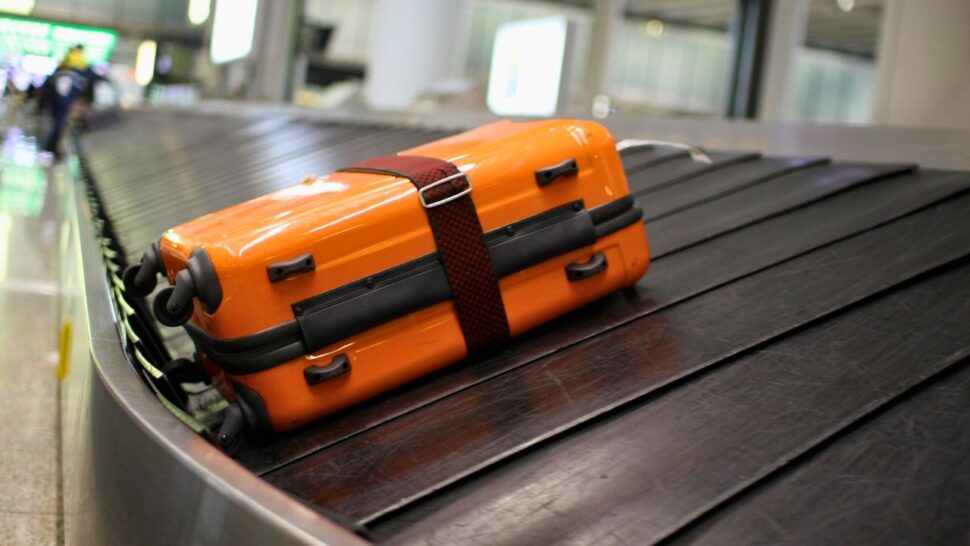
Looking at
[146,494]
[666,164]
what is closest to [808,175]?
[666,164]

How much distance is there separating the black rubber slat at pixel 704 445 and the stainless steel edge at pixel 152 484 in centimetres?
26

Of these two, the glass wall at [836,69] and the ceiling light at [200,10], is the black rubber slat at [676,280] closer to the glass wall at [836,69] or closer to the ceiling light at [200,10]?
the ceiling light at [200,10]

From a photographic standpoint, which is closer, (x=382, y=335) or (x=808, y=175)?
(x=382, y=335)

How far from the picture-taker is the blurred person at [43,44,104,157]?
40.2 feet

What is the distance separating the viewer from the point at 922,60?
17.3 ft

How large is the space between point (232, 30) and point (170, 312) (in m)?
15.2

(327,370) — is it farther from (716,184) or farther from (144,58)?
(144,58)

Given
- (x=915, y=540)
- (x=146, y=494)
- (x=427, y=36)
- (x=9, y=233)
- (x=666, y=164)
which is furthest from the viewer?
(x=427, y=36)

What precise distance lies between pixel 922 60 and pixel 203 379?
16.0 feet

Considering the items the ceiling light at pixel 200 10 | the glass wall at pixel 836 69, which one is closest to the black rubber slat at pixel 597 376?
the ceiling light at pixel 200 10

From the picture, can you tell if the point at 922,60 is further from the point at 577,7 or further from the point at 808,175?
the point at 577,7

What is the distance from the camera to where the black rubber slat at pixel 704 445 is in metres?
1.24

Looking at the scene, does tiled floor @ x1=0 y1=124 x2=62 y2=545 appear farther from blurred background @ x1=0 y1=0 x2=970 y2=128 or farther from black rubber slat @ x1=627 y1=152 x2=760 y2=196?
blurred background @ x1=0 y1=0 x2=970 y2=128

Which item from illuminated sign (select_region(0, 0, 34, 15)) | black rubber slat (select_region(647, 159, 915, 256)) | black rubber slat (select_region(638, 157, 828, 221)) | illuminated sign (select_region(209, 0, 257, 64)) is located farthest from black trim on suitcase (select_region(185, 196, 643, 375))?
illuminated sign (select_region(0, 0, 34, 15))
